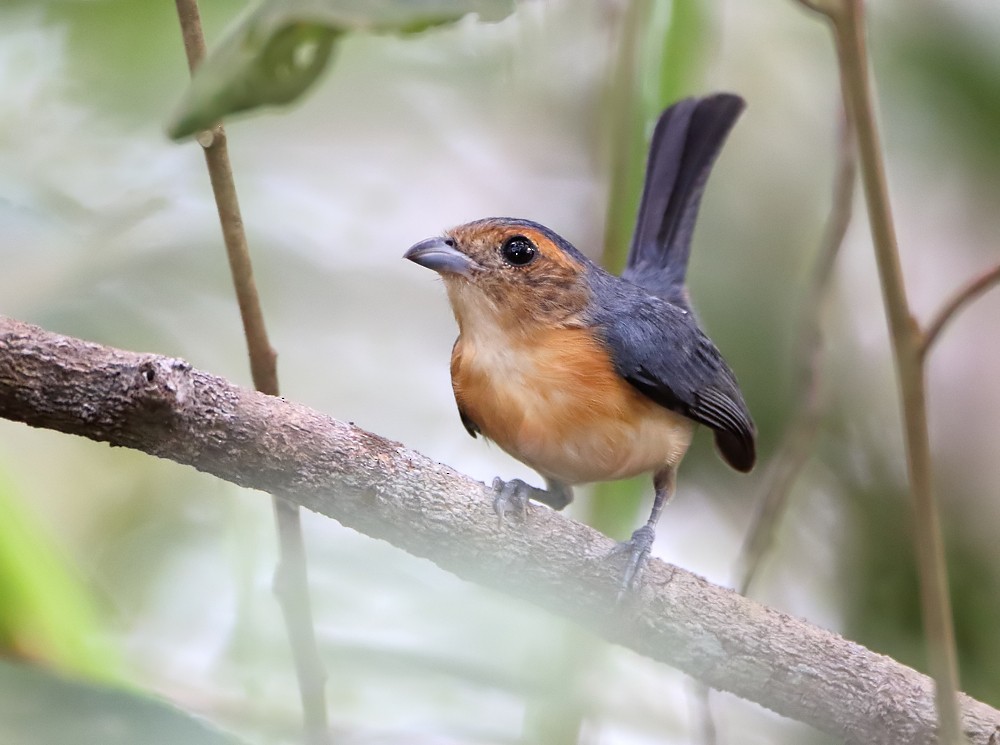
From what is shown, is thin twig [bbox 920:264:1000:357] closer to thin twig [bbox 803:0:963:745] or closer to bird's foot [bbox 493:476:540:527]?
thin twig [bbox 803:0:963:745]

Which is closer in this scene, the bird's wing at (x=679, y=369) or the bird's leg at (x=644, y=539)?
the bird's leg at (x=644, y=539)

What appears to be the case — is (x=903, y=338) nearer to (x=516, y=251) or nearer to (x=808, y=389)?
(x=808, y=389)

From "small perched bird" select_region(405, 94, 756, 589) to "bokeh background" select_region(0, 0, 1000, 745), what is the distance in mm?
177

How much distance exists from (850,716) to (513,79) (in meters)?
2.41

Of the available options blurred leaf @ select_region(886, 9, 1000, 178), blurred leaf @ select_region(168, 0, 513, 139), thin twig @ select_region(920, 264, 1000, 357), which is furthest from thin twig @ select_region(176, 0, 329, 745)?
blurred leaf @ select_region(886, 9, 1000, 178)

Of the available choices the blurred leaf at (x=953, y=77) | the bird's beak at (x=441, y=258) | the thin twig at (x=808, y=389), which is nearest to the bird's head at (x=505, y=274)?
the bird's beak at (x=441, y=258)

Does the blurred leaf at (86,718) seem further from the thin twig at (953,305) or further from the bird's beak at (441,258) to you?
the bird's beak at (441,258)

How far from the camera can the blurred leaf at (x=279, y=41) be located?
37.6 inches

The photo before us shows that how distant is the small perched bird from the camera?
7.79 ft

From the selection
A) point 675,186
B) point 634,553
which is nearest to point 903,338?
point 634,553

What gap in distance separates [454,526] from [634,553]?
534 mm

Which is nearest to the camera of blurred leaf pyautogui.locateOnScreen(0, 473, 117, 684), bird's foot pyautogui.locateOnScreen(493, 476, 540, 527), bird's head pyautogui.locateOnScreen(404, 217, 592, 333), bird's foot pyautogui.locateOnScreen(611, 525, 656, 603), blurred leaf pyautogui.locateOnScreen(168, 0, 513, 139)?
blurred leaf pyautogui.locateOnScreen(168, 0, 513, 139)

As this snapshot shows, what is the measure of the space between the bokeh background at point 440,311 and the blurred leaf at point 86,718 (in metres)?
0.16

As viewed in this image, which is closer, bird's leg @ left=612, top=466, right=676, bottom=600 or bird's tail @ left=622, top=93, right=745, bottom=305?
bird's leg @ left=612, top=466, right=676, bottom=600
